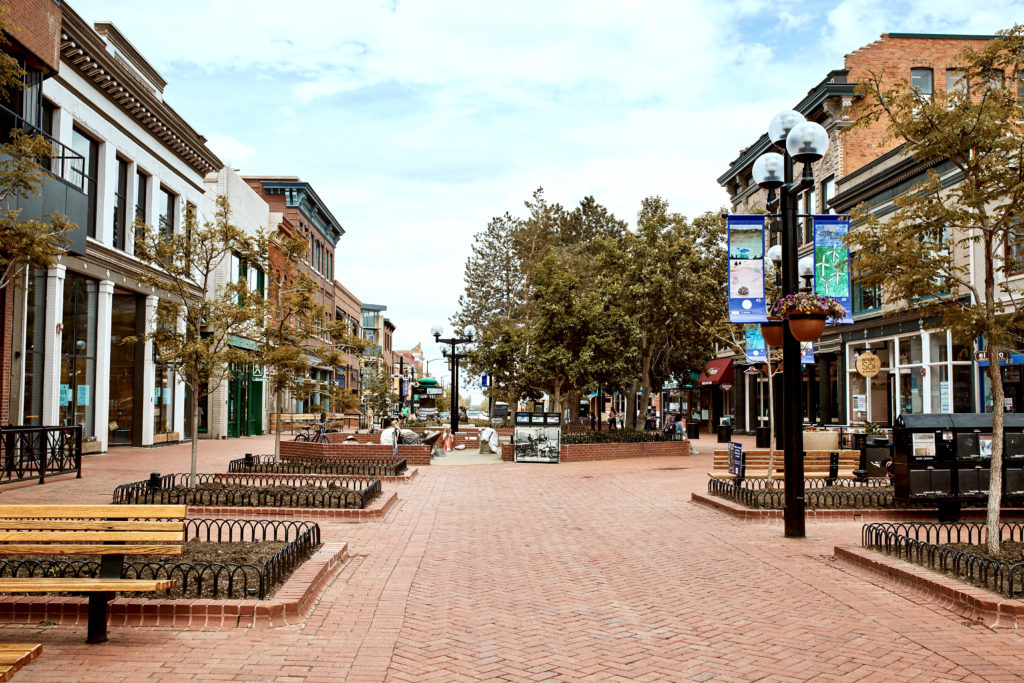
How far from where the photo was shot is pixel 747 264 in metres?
13.4

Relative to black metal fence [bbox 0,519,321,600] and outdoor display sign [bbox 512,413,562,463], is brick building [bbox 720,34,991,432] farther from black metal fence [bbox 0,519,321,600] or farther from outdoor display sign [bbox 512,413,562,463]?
black metal fence [bbox 0,519,321,600]

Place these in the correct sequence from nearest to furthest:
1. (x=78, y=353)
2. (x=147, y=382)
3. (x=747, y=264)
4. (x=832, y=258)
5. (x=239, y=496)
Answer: (x=239, y=496), (x=747, y=264), (x=832, y=258), (x=78, y=353), (x=147, y=382)

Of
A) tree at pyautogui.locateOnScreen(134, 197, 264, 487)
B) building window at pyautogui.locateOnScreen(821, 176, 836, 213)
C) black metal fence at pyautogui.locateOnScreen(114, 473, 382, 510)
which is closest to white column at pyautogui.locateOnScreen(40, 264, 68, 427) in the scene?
tree at pyautogui.locateOnScreen(134, 197, 264, 487)

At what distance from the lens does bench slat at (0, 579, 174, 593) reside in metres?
5.54

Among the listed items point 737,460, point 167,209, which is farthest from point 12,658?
point 167,209

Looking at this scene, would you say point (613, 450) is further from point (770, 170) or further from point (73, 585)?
point (73, 585)

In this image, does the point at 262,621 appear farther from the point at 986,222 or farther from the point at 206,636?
the point at 986,222

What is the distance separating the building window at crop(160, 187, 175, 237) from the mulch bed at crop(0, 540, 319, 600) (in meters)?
22.6

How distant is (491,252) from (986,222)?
41341mm

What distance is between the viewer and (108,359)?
80.9 feet

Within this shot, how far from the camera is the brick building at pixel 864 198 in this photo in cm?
2950

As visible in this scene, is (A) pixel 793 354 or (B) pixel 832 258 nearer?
(A) pixel 793 354

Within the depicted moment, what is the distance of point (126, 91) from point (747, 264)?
19.4 metres

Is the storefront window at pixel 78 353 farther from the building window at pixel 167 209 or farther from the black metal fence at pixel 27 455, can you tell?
the black metal fence at pixel 27 455
